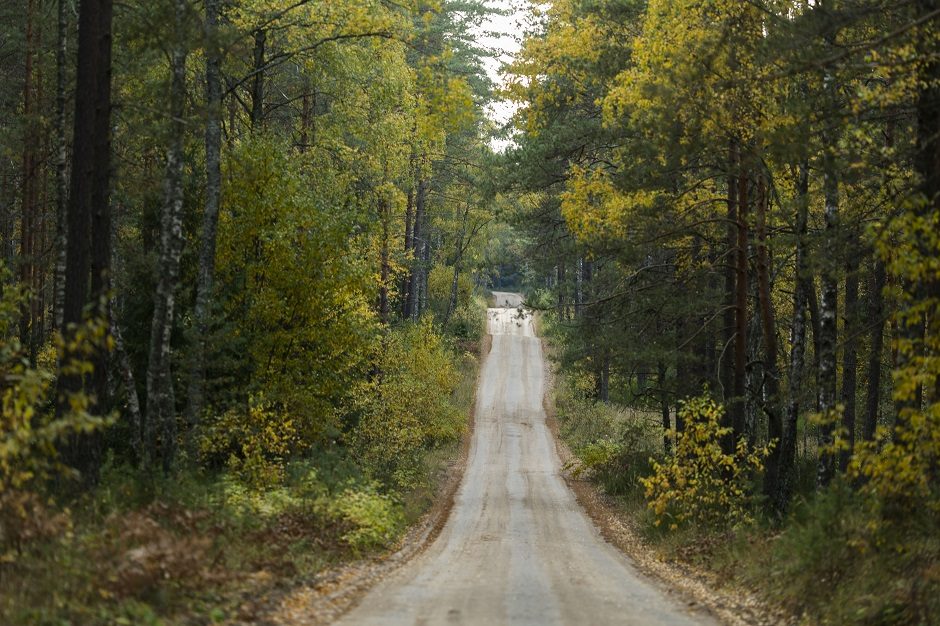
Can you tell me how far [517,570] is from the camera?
14102mm

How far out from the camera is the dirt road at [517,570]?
411 inches

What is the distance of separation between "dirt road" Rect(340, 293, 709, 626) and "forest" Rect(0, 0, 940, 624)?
101 cm

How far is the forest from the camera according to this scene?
31.8 feet

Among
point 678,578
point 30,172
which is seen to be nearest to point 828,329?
point 678,578

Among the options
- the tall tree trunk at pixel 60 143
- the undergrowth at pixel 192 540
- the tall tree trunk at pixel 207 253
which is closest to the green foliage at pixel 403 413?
the undergrowth at pixel 192 540

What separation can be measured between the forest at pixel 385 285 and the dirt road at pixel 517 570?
3.31ft

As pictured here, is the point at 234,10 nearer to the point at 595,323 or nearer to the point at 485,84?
the point at 595,323

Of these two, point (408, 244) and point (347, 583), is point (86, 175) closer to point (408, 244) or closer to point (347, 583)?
point (347, 583)

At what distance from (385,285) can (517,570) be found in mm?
18824

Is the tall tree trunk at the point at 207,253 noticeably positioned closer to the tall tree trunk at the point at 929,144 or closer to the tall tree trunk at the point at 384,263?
the tall tree trunk at the point at 929,144

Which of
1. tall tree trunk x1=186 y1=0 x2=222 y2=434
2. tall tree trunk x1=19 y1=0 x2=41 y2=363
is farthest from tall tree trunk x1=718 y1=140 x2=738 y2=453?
tall tree trunk x1=19 y1=0 x2=41 y2=363

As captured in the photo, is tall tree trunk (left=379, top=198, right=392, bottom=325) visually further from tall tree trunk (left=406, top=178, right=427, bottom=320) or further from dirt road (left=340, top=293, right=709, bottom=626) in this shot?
tall tree trunk (left=406, top=178, right=427, bottom=320)

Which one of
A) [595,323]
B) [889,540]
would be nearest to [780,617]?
[889,540]

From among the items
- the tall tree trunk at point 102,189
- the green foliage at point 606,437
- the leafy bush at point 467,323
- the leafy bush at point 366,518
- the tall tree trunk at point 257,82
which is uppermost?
the tall tree trunk at point 257,82
